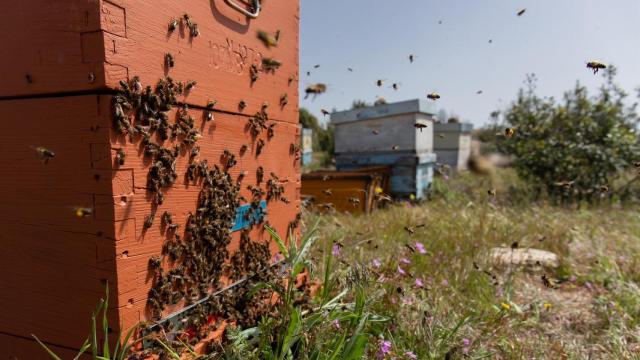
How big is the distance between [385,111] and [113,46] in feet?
19.0

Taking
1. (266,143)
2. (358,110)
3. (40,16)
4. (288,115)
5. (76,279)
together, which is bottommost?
(76,279)

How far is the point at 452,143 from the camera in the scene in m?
11.7

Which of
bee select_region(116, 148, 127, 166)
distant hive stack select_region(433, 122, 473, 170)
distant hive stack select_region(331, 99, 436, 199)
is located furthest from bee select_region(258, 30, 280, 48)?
distant hive stack select_region(433, 122, 473, 170)

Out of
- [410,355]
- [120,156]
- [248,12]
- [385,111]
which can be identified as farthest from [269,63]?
[385,111]

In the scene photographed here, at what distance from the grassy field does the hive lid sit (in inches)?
79.6

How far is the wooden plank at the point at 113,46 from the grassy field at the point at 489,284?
1.22 metres

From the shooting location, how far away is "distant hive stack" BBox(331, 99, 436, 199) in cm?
648

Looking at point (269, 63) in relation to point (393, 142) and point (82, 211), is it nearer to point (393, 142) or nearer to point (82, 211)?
point (82, 211)

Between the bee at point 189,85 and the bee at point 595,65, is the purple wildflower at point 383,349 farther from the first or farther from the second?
the bee at point 595,65

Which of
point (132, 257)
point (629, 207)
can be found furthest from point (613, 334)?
point (629, 207)

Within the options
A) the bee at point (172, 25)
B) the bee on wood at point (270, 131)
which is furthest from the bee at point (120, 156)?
the bee on wood at point (270, 131)

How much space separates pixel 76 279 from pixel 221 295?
0.63 meters

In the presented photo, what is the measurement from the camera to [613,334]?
2320mm

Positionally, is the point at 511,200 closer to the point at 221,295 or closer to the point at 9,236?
the point at 221,295
